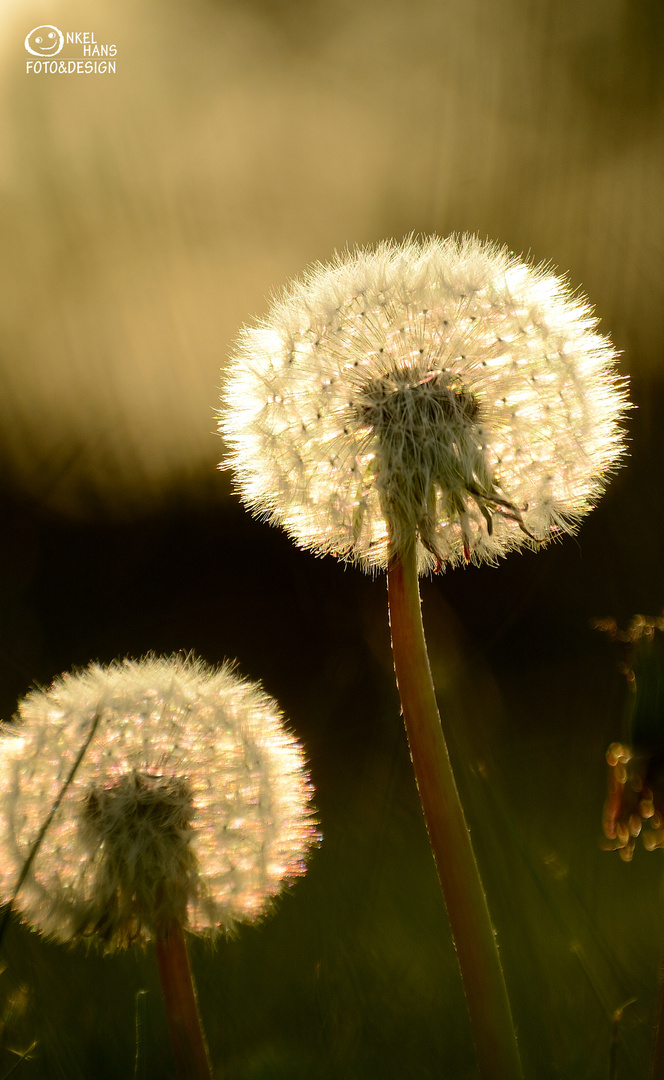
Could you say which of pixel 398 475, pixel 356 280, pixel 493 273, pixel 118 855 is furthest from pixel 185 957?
pixel 493 273

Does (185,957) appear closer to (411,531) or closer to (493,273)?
(411,531)

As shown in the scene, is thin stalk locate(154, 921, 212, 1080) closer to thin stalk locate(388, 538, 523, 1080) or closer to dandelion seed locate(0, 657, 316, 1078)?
dandelion seed locate(0, 657, 316, 1078)

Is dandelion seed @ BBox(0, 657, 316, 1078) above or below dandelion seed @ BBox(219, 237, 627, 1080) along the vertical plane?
below

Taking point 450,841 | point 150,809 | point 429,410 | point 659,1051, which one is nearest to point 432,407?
point 429,410

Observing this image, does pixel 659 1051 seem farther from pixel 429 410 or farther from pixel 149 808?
pixel 429 410

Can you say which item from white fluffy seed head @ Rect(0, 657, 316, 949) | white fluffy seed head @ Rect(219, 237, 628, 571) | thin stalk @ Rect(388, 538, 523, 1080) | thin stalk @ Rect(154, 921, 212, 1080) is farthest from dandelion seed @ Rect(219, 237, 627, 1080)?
thin stalk @ Rect(154, 921, 212, 1080)
